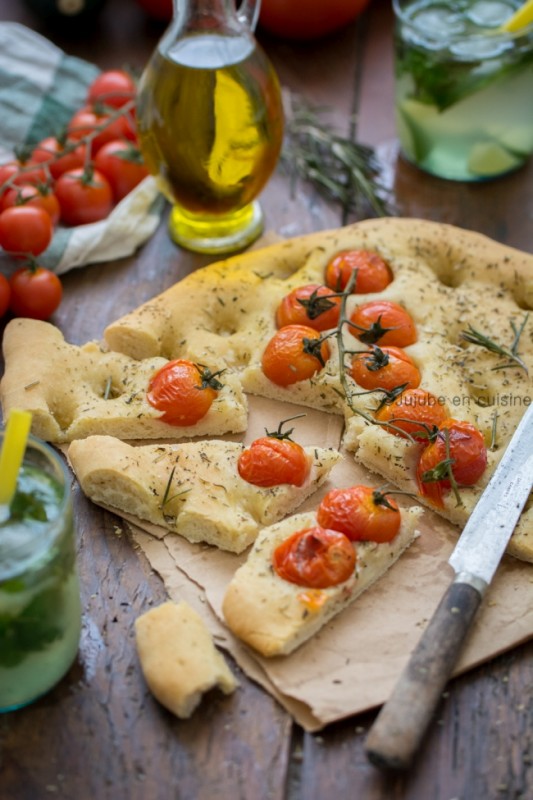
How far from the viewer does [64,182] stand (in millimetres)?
4270

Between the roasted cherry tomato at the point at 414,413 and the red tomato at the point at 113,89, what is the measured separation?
2.28 meters

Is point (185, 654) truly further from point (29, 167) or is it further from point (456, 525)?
point (29, 167)

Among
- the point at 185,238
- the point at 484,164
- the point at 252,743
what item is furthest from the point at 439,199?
the point at 252,743

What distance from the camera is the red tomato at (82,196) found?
4242 mm

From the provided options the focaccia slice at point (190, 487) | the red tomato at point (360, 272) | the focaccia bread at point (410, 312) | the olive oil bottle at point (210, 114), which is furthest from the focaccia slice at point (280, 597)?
the olive oil bottle at point (210, 114)

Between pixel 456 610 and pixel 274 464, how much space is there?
73 centimetres

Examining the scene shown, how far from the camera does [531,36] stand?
13.4 ft

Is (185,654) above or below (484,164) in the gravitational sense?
below

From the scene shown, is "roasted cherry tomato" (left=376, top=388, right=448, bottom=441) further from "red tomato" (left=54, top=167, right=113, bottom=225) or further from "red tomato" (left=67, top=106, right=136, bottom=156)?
"red tomato" (left=67, top=106, right=136, bottom=156)

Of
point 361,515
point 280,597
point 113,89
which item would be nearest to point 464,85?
point 113,89

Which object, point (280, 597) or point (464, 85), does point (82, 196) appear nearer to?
point (464, 85)

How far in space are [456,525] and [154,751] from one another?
116 centimetres

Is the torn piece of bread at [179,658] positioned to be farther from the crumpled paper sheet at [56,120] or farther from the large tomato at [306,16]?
the large tomato at [306,16]

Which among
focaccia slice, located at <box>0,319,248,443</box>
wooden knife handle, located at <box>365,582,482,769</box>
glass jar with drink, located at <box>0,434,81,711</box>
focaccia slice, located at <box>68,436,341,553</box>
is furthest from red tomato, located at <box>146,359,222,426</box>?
wooden knife handle, located at <box>365,582,482,769</box>
